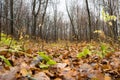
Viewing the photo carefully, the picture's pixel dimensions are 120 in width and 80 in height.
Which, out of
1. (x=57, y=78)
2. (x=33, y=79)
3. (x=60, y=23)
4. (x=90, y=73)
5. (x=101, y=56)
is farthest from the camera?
(x=60, y=23)

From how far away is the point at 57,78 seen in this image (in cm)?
262

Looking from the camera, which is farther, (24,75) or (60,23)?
(60,23)

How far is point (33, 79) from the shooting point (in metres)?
2.28

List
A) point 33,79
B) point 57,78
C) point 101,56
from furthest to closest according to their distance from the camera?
point 101,56
point 57,78
point 33,79

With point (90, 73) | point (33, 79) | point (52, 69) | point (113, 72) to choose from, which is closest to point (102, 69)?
point (113, 72)

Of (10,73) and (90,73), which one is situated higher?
(10,73)

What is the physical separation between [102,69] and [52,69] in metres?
0.79

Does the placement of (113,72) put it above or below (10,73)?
below

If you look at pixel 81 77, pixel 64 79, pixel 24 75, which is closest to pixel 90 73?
pixel 81 77

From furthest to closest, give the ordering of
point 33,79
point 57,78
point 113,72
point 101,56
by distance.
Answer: point 101,56, point 113,72, point 57,78, point 33,79

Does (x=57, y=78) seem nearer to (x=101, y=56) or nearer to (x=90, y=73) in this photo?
(x=90, y=73)

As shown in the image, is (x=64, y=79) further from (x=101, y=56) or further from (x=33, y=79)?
(x=101, y=56)

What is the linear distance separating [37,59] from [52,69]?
1.49 ft

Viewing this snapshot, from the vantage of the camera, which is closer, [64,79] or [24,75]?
[24,75]
